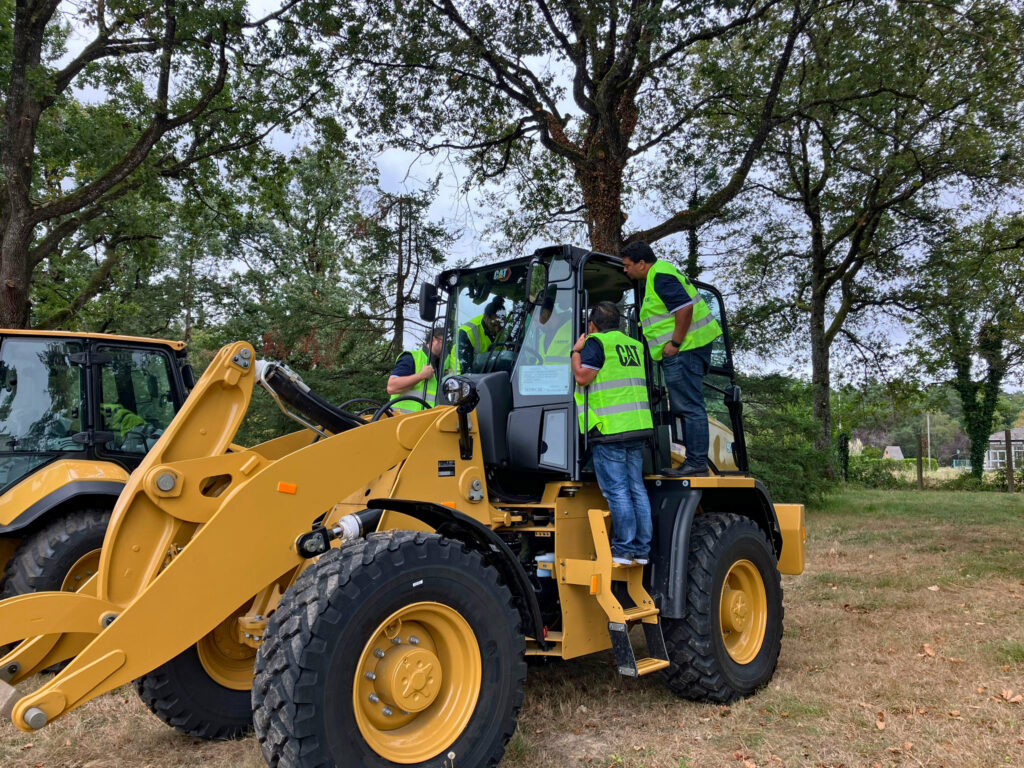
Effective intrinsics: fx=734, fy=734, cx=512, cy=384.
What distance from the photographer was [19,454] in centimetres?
559

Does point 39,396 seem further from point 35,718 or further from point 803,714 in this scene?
point 803,714

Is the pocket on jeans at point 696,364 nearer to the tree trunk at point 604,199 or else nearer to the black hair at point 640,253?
the black hair at point 640,253

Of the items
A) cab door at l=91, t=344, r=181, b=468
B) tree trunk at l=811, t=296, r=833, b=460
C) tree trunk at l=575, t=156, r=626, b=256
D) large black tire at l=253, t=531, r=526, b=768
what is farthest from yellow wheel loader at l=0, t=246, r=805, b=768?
tree trunk at l=811, t=296, r=833, b=460

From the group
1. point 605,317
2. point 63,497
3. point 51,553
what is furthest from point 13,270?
point 605,317

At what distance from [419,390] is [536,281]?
1657mm

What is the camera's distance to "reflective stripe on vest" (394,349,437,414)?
196 inches

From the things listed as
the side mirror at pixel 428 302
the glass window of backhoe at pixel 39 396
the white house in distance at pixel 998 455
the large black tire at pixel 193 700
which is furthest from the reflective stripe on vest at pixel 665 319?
the white house in distance at pixel 998 455

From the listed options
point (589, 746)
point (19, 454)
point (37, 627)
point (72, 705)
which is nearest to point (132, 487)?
point (37, 627)

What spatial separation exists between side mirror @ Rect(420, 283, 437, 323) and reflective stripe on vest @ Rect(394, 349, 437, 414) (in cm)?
39

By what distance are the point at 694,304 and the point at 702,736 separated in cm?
254

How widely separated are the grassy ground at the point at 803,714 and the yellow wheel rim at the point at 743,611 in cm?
31

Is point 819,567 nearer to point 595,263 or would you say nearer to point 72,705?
point 595,263

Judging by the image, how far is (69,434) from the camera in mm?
5809

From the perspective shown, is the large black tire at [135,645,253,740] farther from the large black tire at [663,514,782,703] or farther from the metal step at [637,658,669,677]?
the large black tire at [663,514,782,703]
